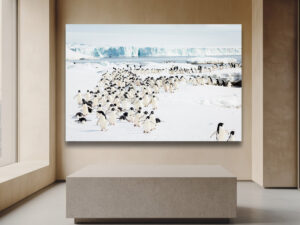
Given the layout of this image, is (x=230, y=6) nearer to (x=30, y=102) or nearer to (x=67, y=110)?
(x=67, y=110)

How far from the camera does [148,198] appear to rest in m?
3.75

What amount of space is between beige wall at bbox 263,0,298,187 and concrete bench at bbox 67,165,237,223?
2.24 m

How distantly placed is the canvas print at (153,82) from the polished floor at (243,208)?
3.73 feet

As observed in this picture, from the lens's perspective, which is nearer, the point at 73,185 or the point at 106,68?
the point at 73,185

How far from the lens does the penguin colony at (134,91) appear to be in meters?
6.30

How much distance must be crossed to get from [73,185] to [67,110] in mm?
2675

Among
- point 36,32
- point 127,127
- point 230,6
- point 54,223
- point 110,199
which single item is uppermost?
point 230,6

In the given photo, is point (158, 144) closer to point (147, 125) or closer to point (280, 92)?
point (147, 125)

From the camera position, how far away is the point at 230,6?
6332mm

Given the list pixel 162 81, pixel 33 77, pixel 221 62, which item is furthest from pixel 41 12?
pixel 221 62

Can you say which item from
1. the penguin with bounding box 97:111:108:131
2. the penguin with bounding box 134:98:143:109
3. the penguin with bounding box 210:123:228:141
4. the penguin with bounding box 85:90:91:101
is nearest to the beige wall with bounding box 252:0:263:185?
the penguin with bounding box 210:123:228:141

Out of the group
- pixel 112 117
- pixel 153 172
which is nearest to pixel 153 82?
pixel 112 117

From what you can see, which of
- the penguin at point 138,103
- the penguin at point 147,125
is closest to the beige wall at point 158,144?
the penguin at point 147,125

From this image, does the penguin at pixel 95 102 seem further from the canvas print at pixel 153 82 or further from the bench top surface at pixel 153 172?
the bench top surface at pixel 153 172
